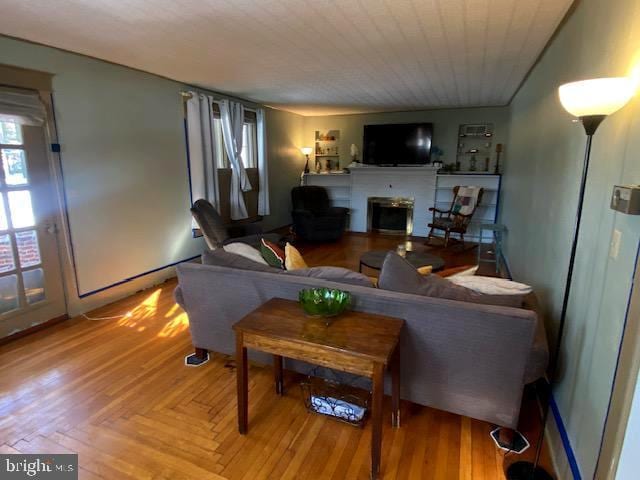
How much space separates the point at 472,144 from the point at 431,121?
842 mm

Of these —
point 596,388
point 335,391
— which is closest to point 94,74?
point 335,391

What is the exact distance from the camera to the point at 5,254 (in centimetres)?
265

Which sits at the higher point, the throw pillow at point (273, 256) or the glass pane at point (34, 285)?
the throw pillow at point (273, 256)

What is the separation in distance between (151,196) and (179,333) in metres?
1.73

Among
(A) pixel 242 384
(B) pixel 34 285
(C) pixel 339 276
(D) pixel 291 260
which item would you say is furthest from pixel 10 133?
(C) pixel 339 276

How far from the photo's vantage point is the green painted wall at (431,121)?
591 cm

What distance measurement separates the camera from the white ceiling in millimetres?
2062

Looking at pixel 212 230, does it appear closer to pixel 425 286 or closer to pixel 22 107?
pixel 22 107

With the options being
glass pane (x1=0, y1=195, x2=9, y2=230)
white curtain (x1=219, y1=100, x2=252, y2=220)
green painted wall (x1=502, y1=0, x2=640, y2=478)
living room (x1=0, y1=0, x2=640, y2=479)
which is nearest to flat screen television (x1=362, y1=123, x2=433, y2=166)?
living room (x1=0, y1=0, x2=640, y2=479)

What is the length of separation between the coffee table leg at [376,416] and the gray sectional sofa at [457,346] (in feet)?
1.27

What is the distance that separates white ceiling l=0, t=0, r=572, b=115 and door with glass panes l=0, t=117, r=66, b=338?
80 cm

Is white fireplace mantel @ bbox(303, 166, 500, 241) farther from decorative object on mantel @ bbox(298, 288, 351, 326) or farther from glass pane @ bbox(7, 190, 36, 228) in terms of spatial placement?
decorative object on mantel @ bbox(298, 288, 351, 326)

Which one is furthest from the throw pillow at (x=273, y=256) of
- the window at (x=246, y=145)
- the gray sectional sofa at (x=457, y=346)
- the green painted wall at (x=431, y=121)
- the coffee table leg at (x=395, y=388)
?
the green painted wall at (x=431, y=121)
